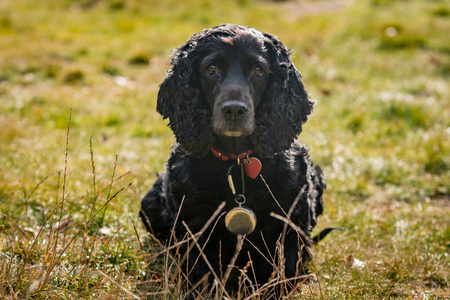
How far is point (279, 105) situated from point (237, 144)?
0.37 meters

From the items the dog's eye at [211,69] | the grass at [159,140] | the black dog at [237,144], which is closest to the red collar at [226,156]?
the black dog at [237,144]

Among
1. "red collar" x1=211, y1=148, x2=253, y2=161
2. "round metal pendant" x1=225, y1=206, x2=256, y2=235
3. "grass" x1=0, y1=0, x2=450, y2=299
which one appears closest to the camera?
"round metal pendant" x1=225, y1=206, x2=256, y2=235

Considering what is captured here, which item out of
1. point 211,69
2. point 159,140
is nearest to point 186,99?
point 211,69

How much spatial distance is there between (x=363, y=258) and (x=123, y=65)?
669 centimetres

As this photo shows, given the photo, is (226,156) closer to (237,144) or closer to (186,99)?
(237,144)

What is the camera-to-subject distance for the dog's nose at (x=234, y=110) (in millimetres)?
2816

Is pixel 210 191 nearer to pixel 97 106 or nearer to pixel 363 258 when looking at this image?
pixel 363 258

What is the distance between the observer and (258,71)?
309 cm

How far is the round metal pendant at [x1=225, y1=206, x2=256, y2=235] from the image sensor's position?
109 inches

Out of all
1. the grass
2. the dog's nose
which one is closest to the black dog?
the dog's nose

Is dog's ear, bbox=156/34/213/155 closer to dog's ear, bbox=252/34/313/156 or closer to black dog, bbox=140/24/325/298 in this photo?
black dog, bbox=140/24/325/298

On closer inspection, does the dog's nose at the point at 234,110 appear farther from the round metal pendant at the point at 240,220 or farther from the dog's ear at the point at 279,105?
the round metal pendant at the point at 240,220

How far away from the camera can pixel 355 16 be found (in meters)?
11.4

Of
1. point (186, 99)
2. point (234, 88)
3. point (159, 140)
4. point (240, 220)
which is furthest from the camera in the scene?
point (159, 140)
